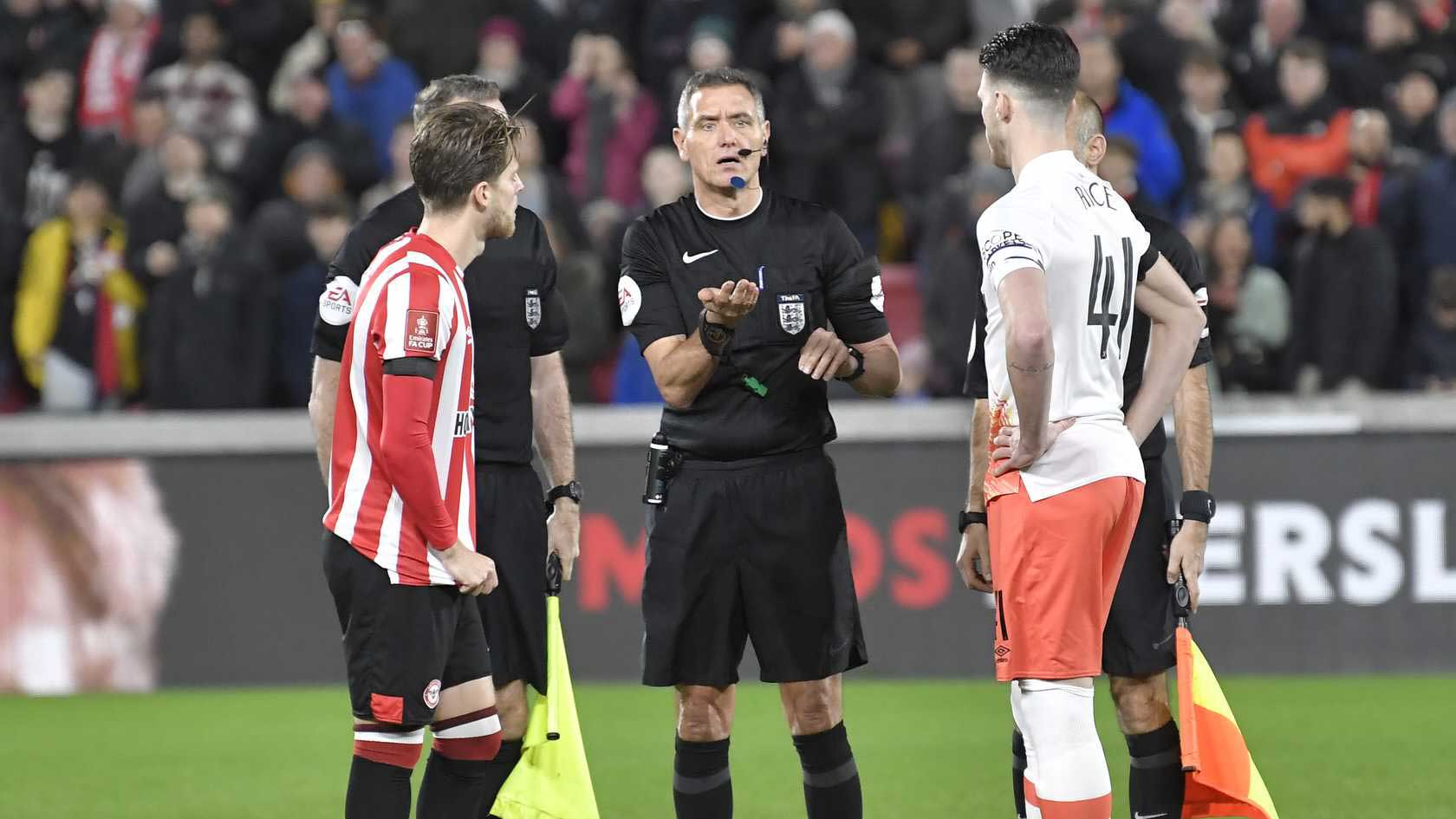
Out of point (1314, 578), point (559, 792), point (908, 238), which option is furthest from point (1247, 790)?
point (908, 238)

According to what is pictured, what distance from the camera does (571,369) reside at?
11.6m

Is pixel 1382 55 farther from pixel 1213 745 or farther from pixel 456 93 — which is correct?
pixel 456 93

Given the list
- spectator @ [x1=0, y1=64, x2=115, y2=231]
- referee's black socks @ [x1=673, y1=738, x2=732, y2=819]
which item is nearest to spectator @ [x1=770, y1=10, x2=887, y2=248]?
spectator @ [x1=0, y1=64, x2=115, y2=231]

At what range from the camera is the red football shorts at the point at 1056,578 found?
4.84 metres

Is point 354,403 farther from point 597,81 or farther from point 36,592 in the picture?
point 597,81

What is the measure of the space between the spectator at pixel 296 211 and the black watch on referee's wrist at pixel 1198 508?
729 centimetres

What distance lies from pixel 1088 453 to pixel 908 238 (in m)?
7.59

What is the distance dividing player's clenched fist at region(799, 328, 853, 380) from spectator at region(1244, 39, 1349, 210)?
6.99 metres

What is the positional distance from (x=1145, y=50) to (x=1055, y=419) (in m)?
8.18

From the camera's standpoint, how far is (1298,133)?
1194cm

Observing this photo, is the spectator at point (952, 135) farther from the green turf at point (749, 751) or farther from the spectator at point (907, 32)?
the green turf at point (749, 751)

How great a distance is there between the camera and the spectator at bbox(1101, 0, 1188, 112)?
41.1 feet

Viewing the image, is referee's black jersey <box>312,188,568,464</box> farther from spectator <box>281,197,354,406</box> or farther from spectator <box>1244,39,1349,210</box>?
spectator <box>1244,39,1349,210</box>

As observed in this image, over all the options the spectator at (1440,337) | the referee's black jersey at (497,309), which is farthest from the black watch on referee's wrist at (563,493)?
the spectator at (1440,337)
